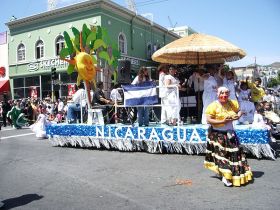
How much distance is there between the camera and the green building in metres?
24.8

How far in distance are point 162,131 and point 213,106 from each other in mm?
2642

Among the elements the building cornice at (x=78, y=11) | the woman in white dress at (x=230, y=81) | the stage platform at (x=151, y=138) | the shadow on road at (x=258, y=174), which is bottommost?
the shadow on road at (x=258, y=174)

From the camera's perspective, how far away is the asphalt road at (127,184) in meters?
4.54

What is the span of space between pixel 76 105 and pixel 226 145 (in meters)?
6.23

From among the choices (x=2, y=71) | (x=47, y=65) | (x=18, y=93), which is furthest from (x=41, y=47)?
(x=2, y=71)

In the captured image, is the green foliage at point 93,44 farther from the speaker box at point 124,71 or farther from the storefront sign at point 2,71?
the storefront sign at point 2,71

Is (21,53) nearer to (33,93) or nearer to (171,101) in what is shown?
(33,93)

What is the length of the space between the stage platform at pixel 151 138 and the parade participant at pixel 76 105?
0.67m

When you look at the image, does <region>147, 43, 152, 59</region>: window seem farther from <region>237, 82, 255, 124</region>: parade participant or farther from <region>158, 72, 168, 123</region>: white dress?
Answer: <region>158, 72, 168, 123</region>: white dress

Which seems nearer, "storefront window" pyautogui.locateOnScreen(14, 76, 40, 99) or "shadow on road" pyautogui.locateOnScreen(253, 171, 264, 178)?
"shadow on road" pyautogui.locateOnScreen(253, 171, 264, 178)

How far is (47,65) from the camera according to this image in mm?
26844

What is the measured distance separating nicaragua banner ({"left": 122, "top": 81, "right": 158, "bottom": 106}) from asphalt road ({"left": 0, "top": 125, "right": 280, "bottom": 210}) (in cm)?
141

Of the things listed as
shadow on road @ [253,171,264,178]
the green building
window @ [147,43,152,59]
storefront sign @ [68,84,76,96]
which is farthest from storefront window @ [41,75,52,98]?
shadow on road @ [253,171,264,178]

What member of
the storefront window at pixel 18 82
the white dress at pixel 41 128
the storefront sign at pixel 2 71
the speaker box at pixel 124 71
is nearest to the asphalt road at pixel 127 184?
the white dress at pixel 41 128
